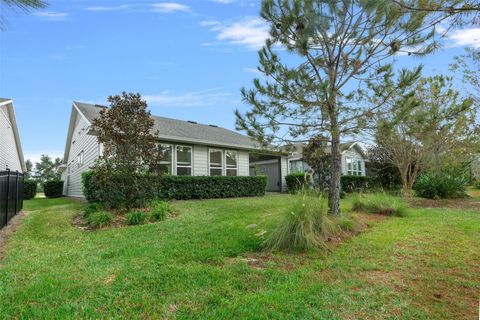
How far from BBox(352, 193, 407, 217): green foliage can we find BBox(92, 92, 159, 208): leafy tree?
632 centimetres

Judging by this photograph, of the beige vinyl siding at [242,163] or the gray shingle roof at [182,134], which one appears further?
the beige vinyl siding at [242,163]

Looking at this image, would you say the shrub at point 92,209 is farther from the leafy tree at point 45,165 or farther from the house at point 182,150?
the leafy tree at point 45,165

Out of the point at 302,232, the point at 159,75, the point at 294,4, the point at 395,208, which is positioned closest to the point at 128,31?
the point at 159,75

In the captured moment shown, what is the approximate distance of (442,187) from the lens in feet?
45.0

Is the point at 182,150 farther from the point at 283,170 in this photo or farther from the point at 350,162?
the point at 350,162

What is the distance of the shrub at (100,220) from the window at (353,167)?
2133 cm

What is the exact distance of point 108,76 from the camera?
37.8 feet

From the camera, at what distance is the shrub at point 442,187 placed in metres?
13.7

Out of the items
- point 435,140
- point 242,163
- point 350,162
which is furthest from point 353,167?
point 242,163

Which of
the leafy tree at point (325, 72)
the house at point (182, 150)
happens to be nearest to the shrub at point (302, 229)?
A: the leafy tree at point (325, 72)

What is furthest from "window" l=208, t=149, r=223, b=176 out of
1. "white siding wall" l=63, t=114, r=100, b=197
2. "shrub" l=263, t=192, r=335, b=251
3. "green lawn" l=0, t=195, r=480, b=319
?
"shrub" l=263, t=192, r=335, b=251

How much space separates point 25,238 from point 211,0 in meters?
6.80

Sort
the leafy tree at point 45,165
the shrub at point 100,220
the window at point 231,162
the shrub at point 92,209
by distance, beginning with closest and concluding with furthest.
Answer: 1. the shrub at point 100,220
2. the shrub at point 92,209
3. the window at point 231,162
4. the leafy tree at point 45,165

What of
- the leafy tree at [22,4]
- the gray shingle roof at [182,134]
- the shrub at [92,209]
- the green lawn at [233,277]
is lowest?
the green lawn at [233,277]
